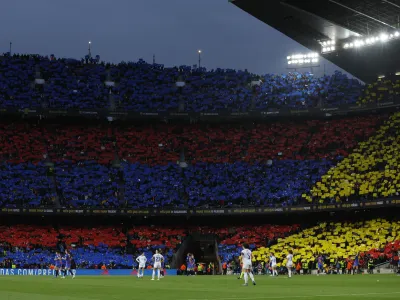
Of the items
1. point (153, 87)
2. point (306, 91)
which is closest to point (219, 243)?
point (153, 87)

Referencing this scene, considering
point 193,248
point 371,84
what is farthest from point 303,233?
point 371,84

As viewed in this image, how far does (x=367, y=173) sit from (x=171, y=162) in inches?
837

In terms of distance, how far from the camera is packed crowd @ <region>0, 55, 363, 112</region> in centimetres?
7156

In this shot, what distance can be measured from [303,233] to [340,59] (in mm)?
19429

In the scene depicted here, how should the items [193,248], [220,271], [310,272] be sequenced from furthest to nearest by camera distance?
1. [193,248]
2. [220,271]
3. [310,272]

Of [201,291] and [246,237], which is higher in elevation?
[246,237]

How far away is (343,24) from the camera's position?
2406 inches

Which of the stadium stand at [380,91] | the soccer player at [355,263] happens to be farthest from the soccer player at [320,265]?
the stadium stand at [380,91]

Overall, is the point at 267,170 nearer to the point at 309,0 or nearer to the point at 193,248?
the point at 193,248

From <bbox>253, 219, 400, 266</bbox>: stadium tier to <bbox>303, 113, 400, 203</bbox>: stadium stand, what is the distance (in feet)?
9.38

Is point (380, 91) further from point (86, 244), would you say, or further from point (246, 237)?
point (86, 244)

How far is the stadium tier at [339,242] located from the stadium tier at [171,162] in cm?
414

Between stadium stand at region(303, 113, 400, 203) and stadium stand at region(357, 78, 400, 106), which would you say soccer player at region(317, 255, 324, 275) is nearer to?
stadium stand at region(303, 113, 400, 203)

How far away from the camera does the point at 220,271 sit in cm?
6116
